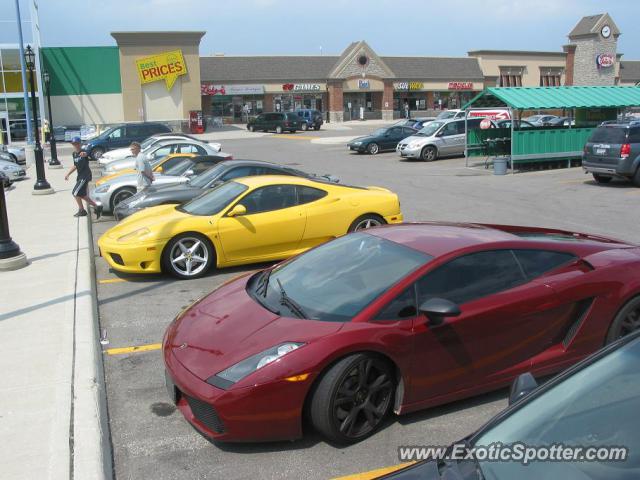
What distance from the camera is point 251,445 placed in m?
4.46

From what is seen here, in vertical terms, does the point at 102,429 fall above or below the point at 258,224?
below

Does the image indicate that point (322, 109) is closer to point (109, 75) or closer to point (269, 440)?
point (109, 75)

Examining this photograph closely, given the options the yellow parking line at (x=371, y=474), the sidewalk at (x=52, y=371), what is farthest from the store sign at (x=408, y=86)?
the yellow parking line at (x=371, y=474)

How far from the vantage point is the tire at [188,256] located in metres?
8.89

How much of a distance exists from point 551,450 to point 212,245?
7.02m

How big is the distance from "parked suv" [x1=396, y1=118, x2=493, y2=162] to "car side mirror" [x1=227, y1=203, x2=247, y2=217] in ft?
64.1

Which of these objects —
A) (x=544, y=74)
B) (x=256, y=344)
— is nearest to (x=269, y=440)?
(x=256, y=344)

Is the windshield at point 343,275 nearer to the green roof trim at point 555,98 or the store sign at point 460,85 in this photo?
the green roof trim at point 555,98

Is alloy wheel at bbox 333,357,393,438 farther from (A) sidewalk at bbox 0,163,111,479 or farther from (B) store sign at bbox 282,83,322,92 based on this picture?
(B) store sign at bbox 282,83,322,92

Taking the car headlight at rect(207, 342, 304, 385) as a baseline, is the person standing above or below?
above

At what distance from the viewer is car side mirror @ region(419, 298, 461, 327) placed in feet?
14.1

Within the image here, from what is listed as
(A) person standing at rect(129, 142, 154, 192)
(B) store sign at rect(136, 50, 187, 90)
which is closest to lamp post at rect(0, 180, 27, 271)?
(A) person standing at rect(129, 142, 154, 192)

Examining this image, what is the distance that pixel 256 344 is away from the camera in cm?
435

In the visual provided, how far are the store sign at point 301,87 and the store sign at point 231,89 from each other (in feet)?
8.24
